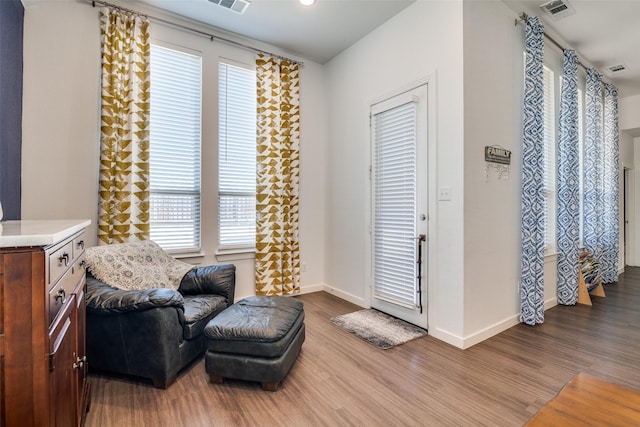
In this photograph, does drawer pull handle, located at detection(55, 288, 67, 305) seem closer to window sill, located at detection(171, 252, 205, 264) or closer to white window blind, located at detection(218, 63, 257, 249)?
window sill, located at detection(171, 252, 205, 264)

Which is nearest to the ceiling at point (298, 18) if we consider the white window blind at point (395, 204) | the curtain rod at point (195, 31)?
the curtain rod at point (195, 31)

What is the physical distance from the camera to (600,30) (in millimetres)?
3516

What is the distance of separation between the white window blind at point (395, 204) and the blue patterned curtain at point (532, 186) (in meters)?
1.15

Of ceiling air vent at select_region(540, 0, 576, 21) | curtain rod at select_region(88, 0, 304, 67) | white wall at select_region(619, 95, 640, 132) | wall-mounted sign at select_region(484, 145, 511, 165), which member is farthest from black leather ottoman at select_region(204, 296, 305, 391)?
white wall at select_region(619, 95, 640, 132)

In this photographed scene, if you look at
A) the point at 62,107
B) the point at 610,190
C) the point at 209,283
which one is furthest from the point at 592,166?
the point at 62,107

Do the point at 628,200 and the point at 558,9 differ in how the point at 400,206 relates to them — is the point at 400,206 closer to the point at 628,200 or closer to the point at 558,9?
the point at 558,9

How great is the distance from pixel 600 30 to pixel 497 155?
7.85 feet

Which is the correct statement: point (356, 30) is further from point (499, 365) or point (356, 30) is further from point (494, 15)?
point (499, 365)

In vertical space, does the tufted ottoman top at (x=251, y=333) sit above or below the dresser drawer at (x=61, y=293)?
below

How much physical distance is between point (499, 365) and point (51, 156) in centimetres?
411

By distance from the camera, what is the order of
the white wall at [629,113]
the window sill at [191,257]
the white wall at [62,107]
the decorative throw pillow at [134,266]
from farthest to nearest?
the white wall at [629,113], the window sill at [191,257], the white wall at [62,107], the decorative throw pillow at [134,266]

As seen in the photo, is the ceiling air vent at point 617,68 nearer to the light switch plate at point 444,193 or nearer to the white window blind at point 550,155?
the white window blind at point 550,155

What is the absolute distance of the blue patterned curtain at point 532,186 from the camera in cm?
301

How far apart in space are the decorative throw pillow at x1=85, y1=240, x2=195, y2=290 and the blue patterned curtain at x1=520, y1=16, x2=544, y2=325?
3376 mm
